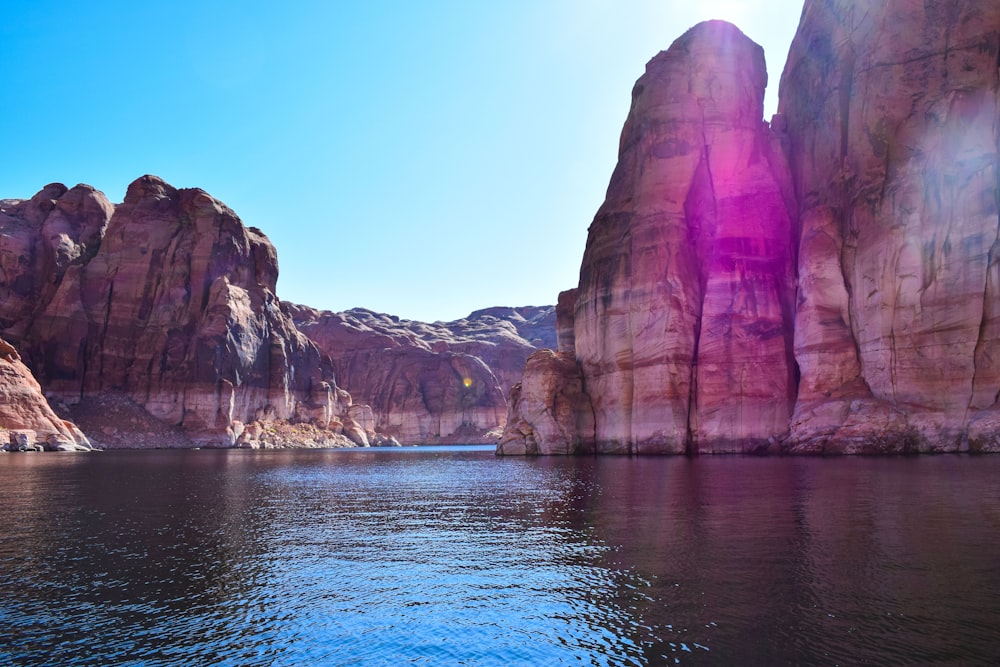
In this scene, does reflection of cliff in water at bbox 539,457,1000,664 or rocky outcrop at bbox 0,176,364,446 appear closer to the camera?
reflection of cliff in water at bbox 539,457,1000,664

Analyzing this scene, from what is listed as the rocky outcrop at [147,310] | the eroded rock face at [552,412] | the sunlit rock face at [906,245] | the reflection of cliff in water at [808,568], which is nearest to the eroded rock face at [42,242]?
the rocky outcrop at [147,310]

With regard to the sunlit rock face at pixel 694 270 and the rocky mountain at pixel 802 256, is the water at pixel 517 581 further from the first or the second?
the sunlit rock face at pixel 694 270

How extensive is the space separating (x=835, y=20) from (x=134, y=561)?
81.4 metres

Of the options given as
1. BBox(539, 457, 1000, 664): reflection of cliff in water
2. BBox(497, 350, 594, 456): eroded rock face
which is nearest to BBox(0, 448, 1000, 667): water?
BBox(539, 457, 1000, 664): reflection of cliff in water

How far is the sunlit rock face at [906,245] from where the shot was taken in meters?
54.8

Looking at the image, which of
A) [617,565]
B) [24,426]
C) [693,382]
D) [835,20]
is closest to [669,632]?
[617,565]

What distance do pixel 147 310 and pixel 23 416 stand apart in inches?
2376

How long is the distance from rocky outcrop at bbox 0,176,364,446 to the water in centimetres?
11421

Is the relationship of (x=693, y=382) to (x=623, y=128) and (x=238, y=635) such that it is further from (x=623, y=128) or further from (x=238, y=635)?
(x=238, y=635)

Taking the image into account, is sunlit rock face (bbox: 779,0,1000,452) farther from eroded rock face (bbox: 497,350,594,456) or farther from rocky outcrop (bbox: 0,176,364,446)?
rocky outcrop (bbox: 0,176,364,446)

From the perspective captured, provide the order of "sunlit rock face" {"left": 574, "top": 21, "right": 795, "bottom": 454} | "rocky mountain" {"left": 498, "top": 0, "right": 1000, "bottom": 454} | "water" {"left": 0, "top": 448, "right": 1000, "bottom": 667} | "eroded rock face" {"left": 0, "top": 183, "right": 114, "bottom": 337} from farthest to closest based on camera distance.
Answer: "eroded rock face" {"left": 0, "top": 183, "right": 114, "bottom": 337}
"sunlit rock face" {"left": 574, "top": 21, "right": 795, "bottom": 454}
"rocky mountain" {"left": 498, "top": 0, "right": 1000, "bottom": 454}
"water" {"left": 0, "top": 448, "right": 1000, "bottom": 667}

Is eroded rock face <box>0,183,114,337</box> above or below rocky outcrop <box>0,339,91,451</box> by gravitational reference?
above

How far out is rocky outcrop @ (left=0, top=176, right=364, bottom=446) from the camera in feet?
426

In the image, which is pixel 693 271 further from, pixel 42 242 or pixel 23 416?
pixel 42 242
